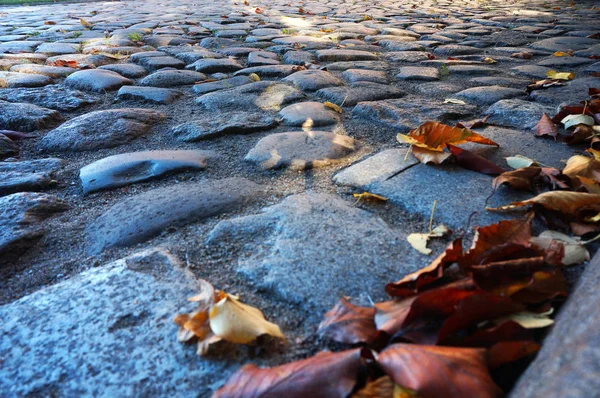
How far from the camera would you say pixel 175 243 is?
3.80 ft

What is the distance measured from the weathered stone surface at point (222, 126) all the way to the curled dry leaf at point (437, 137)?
2.27ft

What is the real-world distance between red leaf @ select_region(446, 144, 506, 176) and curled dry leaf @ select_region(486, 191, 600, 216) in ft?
0.88

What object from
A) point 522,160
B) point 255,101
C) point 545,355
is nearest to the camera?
point 545,355

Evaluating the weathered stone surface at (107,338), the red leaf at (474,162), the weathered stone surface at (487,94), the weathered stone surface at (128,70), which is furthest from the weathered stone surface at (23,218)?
the weathered stone surface at (487,94)

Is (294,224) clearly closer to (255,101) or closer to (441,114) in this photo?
(441,114)

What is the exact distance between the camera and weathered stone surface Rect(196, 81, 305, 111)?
7.34 ft

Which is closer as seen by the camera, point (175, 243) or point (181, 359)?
point (181, 359)

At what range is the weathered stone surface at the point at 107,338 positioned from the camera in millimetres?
749

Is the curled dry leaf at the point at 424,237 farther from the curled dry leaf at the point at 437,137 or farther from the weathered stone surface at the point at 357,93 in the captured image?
the weathered stone surface at the point at 357,93

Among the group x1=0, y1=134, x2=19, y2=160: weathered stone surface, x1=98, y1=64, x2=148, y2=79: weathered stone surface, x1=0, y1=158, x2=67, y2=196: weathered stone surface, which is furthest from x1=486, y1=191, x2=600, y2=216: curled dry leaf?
x1=98, y1=64, x2=148, y2=79: weathered stone surface

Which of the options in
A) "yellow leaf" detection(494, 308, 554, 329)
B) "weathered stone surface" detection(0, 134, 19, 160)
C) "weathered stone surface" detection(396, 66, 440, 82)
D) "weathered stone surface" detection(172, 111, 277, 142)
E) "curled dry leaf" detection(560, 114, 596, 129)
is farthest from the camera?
"weathered stone surface" detection(396, 66, 440, 82)

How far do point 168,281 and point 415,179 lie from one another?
79 cm

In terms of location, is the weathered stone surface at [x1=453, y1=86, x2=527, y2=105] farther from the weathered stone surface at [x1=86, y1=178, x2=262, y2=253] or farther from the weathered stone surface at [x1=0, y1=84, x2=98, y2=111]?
the weathered stone surface at [x1=0, y1=84, x2=98, y2=111]

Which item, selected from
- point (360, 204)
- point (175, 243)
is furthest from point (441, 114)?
point (175, 243)
